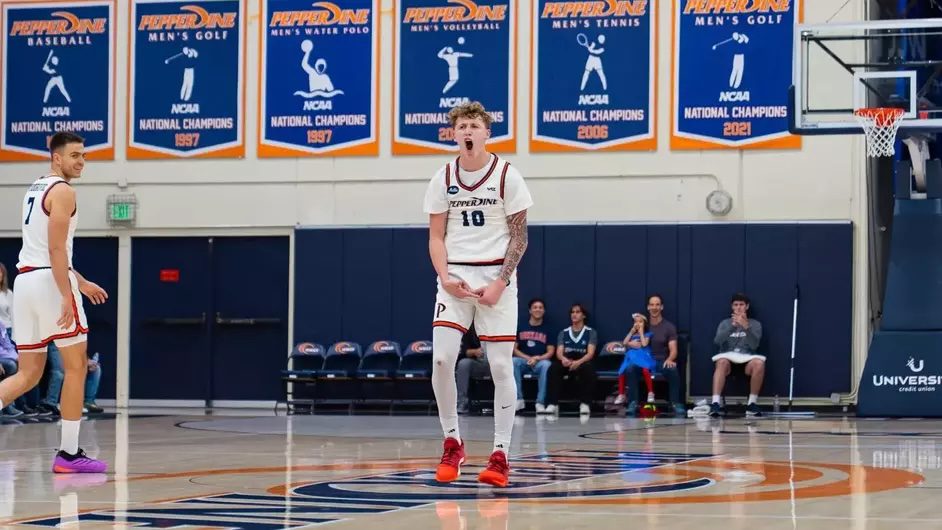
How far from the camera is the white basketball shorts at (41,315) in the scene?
805 cm

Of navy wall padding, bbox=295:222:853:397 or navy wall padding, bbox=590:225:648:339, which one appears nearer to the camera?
navy wall padding, bbox=295:222:853:397

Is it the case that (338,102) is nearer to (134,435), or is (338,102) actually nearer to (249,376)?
(249,376)

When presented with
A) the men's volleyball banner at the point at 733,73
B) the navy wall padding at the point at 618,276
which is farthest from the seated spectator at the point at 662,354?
the men's volleyball banner at the point at 733,73

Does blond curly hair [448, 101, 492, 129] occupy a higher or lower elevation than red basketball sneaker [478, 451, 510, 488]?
higher

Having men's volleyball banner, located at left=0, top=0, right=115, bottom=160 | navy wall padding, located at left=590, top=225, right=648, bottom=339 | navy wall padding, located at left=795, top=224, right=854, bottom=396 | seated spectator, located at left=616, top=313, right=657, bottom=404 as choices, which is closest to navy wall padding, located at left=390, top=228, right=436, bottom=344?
navy wall padding, located at left=590, top=225, right=648, bottom=339

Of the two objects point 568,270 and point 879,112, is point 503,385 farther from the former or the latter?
point 568,270

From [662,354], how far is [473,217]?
11.2 metres

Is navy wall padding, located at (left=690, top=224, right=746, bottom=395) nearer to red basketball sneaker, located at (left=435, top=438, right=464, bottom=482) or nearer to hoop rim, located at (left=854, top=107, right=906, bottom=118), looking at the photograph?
hoop rim, located at (left=854, top=107, right=906, bottom=118)

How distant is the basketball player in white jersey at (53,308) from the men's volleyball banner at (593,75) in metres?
11.7

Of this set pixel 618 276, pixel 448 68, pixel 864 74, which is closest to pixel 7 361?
pixel 448 68

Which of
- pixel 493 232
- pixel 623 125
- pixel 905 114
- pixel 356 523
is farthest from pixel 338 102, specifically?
pixel 356 523

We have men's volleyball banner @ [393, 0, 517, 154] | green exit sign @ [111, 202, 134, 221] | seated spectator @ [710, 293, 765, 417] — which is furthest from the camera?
green exit sign @ [111, 202, 134, 221]

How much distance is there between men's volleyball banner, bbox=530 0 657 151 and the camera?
19109 mm

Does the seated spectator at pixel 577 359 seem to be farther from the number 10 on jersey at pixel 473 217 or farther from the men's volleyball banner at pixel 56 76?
the number 10 on jersey at pixel 473 217
